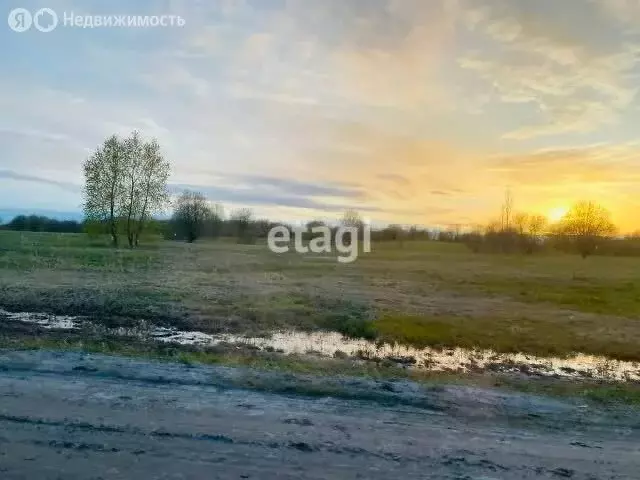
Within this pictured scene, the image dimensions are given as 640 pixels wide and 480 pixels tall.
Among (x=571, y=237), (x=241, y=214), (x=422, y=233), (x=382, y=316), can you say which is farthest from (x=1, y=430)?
(x=241, y=214)

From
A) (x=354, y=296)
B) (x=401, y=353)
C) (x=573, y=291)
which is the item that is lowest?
(x=401, y=353)

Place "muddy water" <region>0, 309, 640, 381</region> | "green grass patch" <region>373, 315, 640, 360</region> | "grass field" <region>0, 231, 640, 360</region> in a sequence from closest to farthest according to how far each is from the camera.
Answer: "muddy water" <region>0, 309, 640, 381</region> → "green grass patch" <region>373, 315, 640, 360</region> → "grass field" <region>0, 231, 640, 360</region>

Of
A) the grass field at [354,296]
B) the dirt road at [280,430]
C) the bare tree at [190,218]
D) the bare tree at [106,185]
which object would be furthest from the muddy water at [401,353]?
the bare tree at [190,218]

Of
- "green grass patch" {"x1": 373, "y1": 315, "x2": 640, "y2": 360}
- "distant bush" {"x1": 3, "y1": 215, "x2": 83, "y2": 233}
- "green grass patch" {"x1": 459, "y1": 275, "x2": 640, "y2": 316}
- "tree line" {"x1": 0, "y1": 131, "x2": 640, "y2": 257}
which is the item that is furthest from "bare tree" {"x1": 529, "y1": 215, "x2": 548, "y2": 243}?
"distant bush" {"x1": 3, "y1": 215, "x2": 83, "y2": 233}

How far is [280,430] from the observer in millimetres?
5934

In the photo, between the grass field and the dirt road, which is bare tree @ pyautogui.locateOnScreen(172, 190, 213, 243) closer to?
the grass field

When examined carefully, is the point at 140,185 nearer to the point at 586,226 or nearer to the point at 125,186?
the point at 125,186

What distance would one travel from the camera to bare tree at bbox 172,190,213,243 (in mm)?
66375

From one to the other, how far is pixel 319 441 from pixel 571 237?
46.0m

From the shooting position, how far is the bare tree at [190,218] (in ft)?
218

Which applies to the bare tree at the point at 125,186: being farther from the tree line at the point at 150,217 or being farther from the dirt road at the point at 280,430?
the dirt road at the point at 280,430

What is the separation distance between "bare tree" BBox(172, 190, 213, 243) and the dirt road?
195ft

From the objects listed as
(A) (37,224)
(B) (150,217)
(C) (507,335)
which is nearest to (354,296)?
(C) (507,335)

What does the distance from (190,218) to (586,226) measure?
45132 mm
